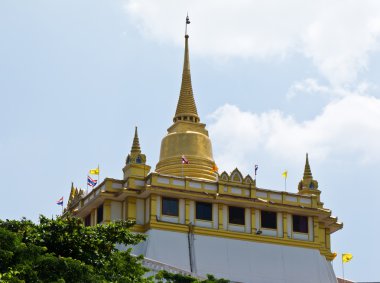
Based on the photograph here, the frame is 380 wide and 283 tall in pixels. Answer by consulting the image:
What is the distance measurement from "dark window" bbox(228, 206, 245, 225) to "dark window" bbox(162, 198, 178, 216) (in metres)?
4.21

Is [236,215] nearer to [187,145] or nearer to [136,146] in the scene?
[187,145]

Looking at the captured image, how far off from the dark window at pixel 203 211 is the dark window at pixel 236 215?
1.61 metres

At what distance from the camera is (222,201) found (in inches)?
2968

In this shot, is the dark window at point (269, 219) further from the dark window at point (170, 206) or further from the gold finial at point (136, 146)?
the gold finial at point (136, 146)

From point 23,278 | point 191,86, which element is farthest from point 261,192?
point 23,278

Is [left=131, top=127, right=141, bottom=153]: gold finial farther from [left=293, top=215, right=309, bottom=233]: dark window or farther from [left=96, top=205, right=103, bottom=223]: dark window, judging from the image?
[left=293, top=215, right=309, bottom=233]: dark window

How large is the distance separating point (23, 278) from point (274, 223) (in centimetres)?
3824

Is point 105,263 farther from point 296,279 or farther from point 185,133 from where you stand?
point 185,133

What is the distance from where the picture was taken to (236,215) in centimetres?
7631

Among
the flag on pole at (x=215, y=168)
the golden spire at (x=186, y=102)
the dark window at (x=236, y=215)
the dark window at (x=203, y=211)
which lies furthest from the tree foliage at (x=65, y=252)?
the golden spire at (x=186, y=102)

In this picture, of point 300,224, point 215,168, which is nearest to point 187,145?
point 215,168

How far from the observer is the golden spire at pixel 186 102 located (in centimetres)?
8488

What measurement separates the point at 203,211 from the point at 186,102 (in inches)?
513

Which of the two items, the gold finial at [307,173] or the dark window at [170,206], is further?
the gold finial at [307,173]
